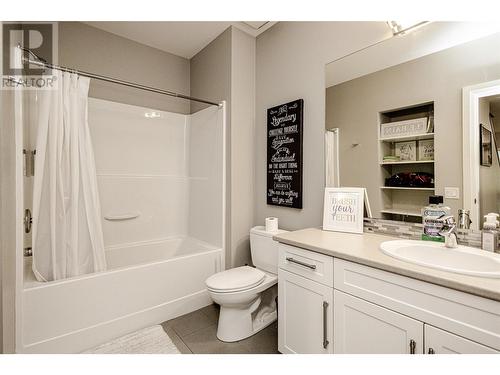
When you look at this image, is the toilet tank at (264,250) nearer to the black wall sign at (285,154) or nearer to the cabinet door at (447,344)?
the black wall sign at (285,154)

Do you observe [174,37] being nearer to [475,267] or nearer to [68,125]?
[68,125]

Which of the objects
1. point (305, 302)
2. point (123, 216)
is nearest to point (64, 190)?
point (123, 216)

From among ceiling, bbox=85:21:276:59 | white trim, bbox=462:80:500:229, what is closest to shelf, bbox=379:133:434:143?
white trim, bbox=462:80:500:229

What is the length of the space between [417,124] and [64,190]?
2.29 m

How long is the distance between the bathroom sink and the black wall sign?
32.7 inches

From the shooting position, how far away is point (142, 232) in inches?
100

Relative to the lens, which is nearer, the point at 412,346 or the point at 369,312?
the point at 412,346

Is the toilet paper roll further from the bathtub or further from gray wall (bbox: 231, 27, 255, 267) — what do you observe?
the bathtub

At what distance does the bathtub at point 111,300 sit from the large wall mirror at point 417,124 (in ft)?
4.84

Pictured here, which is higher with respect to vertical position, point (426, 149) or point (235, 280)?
point (426, 149)

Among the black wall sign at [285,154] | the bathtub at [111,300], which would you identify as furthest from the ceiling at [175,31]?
the bathtub at [111,300]

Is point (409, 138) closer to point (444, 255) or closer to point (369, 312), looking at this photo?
point (444, 255)

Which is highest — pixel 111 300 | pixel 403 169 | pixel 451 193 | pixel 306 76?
pixel 306 76
